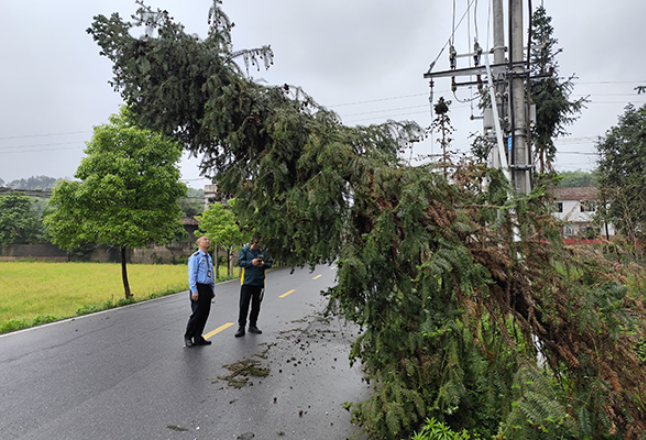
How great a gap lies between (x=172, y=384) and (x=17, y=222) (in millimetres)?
49806

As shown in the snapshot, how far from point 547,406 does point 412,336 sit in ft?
3.62

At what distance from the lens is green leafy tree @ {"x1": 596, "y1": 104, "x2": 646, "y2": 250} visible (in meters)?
14.8

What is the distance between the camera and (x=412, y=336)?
341 centimetres

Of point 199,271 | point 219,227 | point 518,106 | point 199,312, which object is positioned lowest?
point 199,312

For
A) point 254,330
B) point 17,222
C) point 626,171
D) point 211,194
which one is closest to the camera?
point 254,330

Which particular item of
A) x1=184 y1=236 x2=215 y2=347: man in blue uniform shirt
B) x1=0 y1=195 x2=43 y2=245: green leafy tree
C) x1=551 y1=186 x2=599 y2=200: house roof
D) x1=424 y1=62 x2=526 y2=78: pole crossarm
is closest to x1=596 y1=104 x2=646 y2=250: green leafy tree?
x1=551 y1=186 x2=599 y2=200: house roof

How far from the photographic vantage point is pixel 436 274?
301 cm

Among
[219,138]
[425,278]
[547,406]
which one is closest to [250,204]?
[219,138]

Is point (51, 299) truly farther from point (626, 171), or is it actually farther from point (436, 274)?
point (626, 171)

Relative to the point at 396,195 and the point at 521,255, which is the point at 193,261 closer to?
the point at 396,195

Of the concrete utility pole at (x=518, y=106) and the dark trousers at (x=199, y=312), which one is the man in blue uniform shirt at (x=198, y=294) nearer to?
the dark trousers at (x=199, y=312)

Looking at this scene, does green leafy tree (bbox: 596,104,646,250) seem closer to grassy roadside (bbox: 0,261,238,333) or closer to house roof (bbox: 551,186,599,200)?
house roof (bbox: 551,186,599,200)

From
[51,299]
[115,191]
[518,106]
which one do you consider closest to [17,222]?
[51,299]

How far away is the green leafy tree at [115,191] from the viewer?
460 inches
